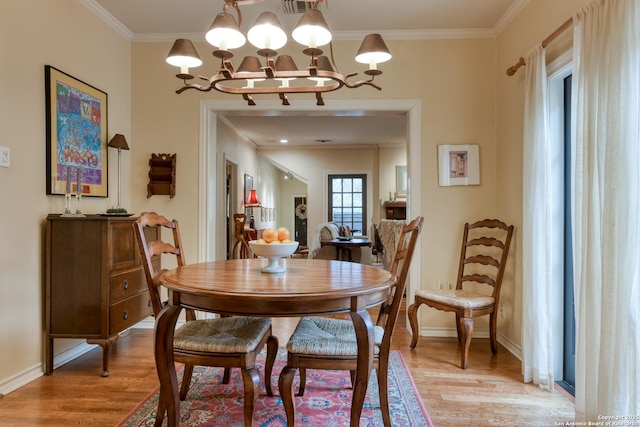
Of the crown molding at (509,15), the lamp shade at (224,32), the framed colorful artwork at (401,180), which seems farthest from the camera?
the framed colorful artwork at (401,180)

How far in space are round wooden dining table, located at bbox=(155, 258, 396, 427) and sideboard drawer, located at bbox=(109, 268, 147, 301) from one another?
899 millimetres

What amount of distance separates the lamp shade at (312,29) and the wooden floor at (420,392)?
1.94 meters

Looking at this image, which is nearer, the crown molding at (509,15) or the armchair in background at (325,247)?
the crown molding at (509,15)

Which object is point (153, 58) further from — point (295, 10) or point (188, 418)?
point (188, 418)

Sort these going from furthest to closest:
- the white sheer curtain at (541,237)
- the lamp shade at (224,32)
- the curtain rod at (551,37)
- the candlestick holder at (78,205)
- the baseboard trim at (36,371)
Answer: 1. the candlestick holder at (78,205)
2. the white sheer curtain at (541,237)
3. the baseboard trim at (36,371)
4. the curtain rod at (551,37)
5. the lamp shade at (224,32)

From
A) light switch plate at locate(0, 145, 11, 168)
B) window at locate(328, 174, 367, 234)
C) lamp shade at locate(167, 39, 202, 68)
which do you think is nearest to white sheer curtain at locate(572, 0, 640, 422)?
lamp shade at locate(167, 39, 202, 68)

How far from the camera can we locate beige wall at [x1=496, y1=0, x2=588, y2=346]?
273 centimetres

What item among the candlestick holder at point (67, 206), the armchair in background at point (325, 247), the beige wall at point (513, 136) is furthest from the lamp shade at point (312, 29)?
the armchair in background at point (325, 247)

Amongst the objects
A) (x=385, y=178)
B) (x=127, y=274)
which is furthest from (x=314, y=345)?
(x=385, y=178)

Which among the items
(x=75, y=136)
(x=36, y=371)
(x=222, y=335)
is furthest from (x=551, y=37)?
(x=36, y=371)

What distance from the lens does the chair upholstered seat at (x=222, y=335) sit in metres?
1.71

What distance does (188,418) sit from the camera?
1961 mm

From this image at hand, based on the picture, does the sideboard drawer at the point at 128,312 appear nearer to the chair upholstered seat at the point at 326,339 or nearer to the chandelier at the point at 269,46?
the chair upholstered seat at the point at 326,339

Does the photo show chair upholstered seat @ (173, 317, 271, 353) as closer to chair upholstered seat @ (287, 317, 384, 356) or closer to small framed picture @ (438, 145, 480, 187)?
chair upholstered seat @ (287, 317, 384, 356)
